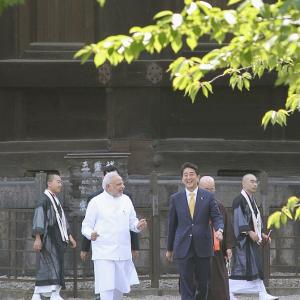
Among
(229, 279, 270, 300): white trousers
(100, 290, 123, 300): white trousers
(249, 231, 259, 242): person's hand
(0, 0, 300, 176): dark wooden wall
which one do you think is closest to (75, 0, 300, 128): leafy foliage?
(100, 290, 123, 300): white trousers

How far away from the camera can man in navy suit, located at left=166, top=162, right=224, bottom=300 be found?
11750mm

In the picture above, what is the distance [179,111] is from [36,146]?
2.44 m

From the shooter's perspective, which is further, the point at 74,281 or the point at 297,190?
the point at 297,190

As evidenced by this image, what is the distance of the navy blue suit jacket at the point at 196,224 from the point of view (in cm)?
1175

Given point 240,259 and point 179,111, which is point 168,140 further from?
point 240,259

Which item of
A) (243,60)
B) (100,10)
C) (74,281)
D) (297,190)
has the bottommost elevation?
(74,281)

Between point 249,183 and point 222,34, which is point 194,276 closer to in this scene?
point 249,183

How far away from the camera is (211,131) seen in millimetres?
18453

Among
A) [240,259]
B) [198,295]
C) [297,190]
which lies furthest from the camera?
[297,190]

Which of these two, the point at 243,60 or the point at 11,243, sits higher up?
the point at 243,60

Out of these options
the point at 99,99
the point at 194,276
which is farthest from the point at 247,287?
the point at 99,99

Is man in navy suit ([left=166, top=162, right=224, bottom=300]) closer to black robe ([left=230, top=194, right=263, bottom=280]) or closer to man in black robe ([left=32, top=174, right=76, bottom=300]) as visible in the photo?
black robe ([left=230, top=194, right=263, bottom=280])

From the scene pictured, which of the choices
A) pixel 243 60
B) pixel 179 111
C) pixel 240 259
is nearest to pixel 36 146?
pixel 179 111

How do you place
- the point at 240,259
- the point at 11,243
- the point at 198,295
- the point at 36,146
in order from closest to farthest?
the point at 198,295, the point at 240,259, the point at 11,243, the point at 36,146
